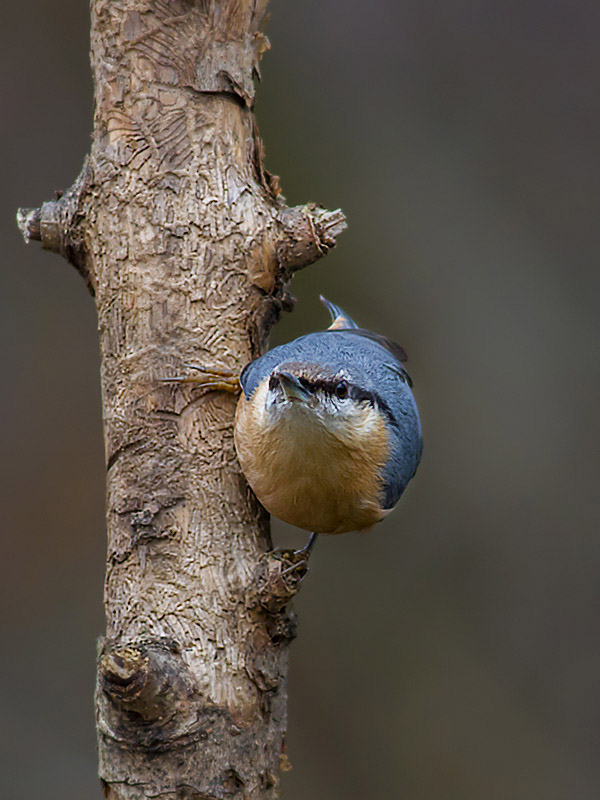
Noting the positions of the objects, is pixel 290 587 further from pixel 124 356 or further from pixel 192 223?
pixel 192 223

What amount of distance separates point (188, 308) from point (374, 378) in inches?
16.4

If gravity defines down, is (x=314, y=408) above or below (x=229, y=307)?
below

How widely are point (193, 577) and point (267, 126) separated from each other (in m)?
2.36

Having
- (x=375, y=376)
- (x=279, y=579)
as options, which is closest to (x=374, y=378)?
(x=375, y=376)

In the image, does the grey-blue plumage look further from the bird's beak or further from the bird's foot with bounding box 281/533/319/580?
the bird's foot with bounding box 281/533/319/580

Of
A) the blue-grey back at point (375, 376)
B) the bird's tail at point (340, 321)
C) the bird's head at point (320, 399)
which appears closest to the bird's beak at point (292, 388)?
the bird's head at point (320, 399)

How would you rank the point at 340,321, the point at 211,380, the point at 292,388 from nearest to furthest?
the point at 292,388
the point at 211,380
the point at 340,321

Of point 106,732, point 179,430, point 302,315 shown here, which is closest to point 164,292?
point 179,430

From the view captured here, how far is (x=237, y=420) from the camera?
1.88 m

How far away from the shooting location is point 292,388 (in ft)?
5.18

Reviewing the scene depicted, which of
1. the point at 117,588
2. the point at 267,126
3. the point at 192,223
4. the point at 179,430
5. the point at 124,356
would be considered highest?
the point at 267,126

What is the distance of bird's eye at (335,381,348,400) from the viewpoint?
1.70 metres

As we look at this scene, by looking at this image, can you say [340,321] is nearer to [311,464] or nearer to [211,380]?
[211,380]

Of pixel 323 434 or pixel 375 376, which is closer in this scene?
pixel 323 434
